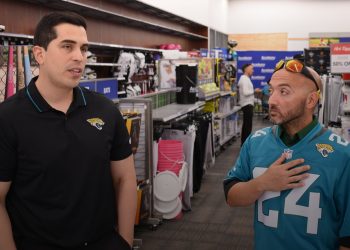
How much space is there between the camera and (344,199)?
4.80ft

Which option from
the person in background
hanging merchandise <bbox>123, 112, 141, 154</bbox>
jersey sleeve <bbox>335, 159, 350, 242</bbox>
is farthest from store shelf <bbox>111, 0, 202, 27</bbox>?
jersey sleeve <bbox>335, 159, 350, 242</bbox>

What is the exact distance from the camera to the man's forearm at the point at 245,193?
1.54 meters

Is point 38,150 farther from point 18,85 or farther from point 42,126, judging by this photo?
point 18,85

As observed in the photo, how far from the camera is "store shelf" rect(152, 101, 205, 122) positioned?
4604 mm

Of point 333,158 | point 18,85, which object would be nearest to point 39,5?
point 18,85

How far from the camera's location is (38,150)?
5.20 ft

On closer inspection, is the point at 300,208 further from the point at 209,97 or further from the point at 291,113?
the point at 209,97

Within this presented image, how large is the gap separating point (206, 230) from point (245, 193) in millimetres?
2861

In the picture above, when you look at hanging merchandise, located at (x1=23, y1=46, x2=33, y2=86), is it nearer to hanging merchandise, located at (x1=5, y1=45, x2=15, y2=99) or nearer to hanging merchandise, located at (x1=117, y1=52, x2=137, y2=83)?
hanging merchandise, located at (x1=5, y1=45, x2=15, y2=99)

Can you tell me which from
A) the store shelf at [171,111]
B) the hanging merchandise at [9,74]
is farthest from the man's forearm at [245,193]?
the store shelf at [171,111]

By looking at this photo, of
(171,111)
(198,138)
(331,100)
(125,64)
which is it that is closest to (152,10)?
(125,64)

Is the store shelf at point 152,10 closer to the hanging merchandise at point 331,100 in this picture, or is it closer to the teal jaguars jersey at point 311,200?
the hanging merchandise at point 331,100

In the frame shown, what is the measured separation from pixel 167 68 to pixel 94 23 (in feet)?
7.19

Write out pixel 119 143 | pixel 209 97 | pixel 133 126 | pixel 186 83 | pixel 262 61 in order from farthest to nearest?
pixel 262 61 < pixel 209 97 < pixel 186 83 < pixel 133 126 < pixel 119 143
